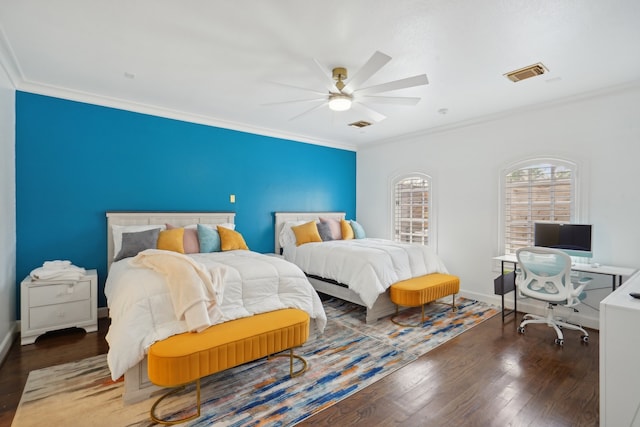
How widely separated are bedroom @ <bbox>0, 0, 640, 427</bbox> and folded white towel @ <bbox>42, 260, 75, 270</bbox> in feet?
0.91

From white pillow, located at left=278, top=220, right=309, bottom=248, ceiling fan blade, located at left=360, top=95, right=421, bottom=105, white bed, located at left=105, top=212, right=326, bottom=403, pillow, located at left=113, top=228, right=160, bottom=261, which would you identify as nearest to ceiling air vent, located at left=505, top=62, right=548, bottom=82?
ceiling fan blade, located at left=360, top=95, right=421, bottom=105

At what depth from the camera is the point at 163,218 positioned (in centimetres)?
412

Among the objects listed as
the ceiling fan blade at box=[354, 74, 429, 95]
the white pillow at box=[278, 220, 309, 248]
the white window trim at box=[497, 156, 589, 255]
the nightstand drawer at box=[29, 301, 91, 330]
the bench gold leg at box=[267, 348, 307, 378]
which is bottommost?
the bench gold leg at box=[267, 348, 307, 378]

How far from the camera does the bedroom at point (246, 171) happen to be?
3.31 m

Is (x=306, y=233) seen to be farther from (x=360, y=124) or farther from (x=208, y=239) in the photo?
(x=360, y=124)

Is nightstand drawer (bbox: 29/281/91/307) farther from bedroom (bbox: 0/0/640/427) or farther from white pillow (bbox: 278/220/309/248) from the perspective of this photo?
white pillow (bbox: 278/220/309/248)

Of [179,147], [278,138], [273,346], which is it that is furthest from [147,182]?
[273,346]

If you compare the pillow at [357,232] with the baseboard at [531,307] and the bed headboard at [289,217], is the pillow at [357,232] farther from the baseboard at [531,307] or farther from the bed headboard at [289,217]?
the baseboard at [531,307]

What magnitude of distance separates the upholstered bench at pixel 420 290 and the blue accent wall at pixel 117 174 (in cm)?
242

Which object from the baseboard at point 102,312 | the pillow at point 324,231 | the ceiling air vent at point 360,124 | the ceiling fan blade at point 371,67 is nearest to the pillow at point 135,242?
the baseboard at point 102,312

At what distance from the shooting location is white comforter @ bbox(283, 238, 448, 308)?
3.62 metres

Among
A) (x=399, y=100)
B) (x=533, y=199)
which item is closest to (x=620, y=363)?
(x=399, y=100)

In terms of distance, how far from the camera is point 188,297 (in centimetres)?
219

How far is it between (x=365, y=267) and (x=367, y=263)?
0.05m
